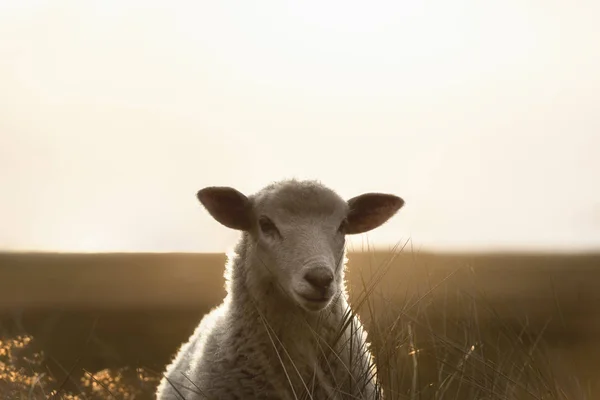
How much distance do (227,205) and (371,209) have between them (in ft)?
3.59

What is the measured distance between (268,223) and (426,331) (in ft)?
4.67

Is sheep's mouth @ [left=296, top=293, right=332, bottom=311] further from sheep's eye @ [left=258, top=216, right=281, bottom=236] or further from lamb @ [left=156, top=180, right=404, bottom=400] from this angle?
sheep's eye @ [left=258, top=216, right=281, bottom=236]

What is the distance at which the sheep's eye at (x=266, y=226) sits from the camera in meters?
5.16

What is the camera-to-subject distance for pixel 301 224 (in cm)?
501

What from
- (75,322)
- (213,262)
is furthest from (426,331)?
(213,262)

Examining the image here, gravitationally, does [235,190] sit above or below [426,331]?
above

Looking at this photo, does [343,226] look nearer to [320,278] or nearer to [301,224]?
[301,224]

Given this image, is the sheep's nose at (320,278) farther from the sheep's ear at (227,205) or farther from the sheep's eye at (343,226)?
the sheep's ear at (227,205)

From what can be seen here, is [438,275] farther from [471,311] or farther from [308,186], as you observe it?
[308,186]

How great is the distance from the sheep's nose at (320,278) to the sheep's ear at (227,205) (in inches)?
45.3

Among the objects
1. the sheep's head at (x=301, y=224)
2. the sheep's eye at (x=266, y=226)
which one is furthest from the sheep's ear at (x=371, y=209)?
the sheep's eye at (x=266, y=226)

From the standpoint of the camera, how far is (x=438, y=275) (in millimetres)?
5117

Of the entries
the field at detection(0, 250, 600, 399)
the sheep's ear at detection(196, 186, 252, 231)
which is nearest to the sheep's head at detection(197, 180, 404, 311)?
the sheep's ear at detection(196, 186, 252, 231)

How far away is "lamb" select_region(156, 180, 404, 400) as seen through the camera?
4.65 meters
